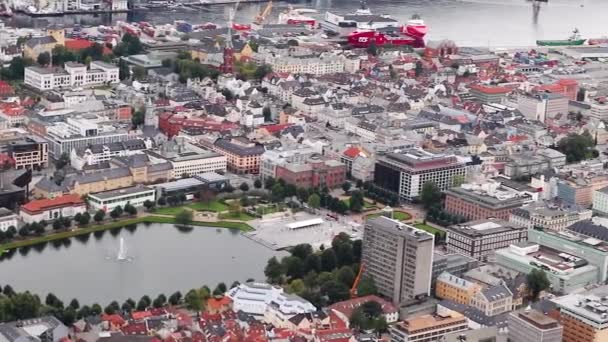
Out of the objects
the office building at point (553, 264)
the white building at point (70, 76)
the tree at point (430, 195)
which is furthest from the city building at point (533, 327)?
the white building at point (70, 76)

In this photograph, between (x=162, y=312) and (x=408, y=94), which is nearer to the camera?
(x=162, y=312)

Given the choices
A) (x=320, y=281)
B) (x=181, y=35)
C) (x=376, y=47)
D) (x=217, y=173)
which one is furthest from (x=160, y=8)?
(x=320, y=281)

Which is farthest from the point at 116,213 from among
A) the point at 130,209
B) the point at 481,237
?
the point at 481,237

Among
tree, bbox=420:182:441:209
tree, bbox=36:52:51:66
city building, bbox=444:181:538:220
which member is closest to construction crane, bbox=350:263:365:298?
city building, bbox=444:181:538:220

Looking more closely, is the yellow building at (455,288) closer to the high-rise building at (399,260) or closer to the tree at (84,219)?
the high-rise building at (399,260)

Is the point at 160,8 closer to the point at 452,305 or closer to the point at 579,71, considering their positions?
the point at 579,71
